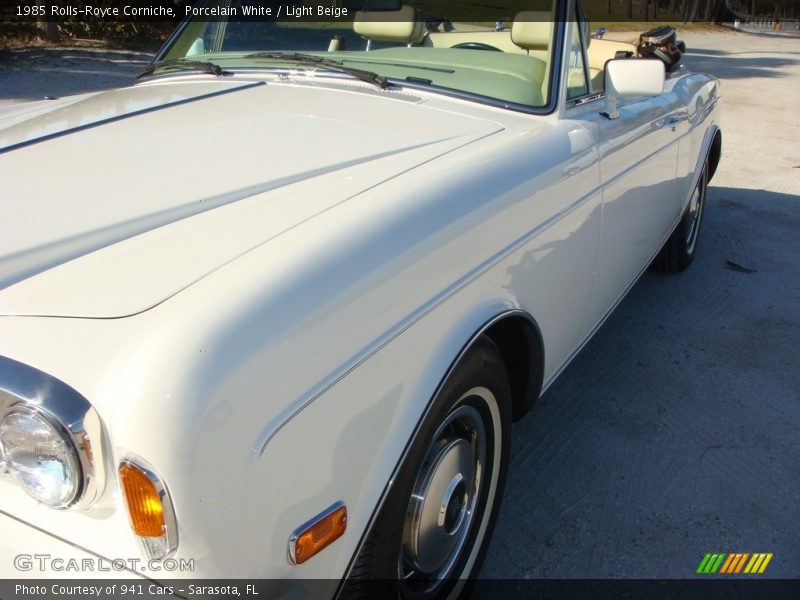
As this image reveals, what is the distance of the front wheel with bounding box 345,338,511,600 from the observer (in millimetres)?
1621

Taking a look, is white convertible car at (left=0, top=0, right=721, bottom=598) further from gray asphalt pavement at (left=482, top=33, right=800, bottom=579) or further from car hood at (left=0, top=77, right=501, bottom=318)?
gray asphalt pavement at (left=482, top=33, right=800, bottom=579)

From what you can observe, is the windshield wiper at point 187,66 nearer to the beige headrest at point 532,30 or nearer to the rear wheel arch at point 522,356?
the beige headrest at point 532,30

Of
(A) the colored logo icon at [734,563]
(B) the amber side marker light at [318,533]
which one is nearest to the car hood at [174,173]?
(B) the amber side marker light at [318,533]

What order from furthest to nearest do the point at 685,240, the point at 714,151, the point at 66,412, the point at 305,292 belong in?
the point at 714,151
the point at 685,240
the point at 305,292
the point at 66,412

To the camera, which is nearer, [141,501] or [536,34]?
[141,501]

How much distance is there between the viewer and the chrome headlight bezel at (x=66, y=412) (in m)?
1.18

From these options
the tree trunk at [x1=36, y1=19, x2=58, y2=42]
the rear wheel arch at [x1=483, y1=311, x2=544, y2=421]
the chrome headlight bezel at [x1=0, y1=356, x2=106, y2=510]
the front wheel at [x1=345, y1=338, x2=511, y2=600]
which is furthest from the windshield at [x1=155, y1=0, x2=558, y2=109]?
the tree trunk at [x1=36, y1=19, x2=58, y2=42]

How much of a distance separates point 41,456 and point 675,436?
245 cm

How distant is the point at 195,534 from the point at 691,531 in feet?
6.05

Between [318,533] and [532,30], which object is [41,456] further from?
[532,30]

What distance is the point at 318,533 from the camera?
1.37 metres

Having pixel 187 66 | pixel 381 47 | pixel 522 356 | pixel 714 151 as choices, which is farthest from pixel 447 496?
pixel 714 151

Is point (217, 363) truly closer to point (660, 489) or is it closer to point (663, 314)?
point (660, 489)

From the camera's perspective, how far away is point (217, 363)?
1.21 meters
